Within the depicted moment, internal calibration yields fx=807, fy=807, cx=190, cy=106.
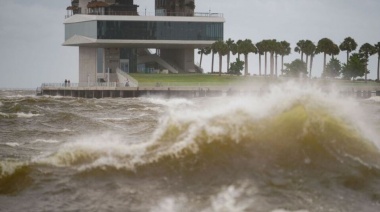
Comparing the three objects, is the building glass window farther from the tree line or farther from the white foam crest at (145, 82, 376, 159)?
the white foam crest at (145, 82, 376, 159)

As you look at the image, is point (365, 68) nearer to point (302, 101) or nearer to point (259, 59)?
point (259, 59)

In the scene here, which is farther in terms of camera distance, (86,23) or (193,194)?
(86,23)

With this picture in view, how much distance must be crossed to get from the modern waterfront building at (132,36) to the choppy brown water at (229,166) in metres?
115

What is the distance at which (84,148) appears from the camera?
17.4 m

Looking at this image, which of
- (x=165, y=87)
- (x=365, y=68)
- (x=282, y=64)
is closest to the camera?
(x=165, y=87)

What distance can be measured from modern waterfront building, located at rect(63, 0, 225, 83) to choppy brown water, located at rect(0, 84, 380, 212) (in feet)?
379

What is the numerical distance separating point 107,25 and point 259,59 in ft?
106

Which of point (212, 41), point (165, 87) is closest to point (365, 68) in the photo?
point (212, 41)

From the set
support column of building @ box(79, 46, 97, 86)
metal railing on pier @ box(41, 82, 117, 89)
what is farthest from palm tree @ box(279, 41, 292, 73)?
metal railing on pier @ box(41, 82, 117, 89)

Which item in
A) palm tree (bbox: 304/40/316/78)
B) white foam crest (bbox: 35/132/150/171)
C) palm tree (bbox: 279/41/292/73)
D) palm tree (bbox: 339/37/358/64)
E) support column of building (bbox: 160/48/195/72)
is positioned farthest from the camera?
palm tree (bbox: 339/37/358/64)

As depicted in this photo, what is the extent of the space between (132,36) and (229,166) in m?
123

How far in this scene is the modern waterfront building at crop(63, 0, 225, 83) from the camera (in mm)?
137875

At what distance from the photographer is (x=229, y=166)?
1620 centimetres

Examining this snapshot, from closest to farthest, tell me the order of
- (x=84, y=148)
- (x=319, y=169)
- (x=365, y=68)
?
1. (x=319, y=169)
2. (x=84, y=148)
3. (x=365, y=68)
